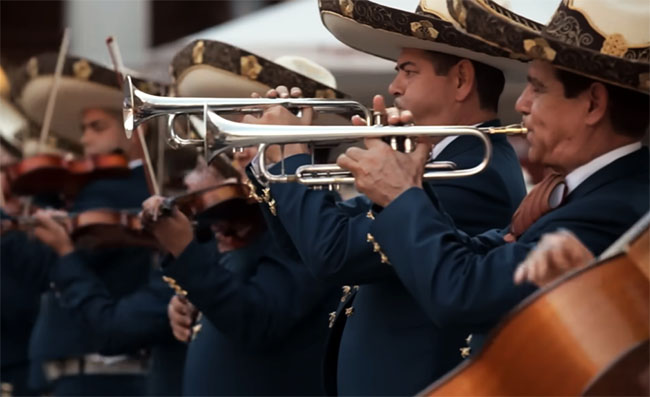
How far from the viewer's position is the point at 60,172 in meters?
7.81

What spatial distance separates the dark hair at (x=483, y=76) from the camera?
437 cm

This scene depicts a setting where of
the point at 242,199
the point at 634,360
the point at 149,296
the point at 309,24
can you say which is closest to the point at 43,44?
the point at 309,24

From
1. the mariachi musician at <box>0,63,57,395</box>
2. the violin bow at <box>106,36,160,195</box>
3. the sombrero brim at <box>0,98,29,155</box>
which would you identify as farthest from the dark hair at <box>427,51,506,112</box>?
the sombrero brim at <box>0,98,29,155</box>

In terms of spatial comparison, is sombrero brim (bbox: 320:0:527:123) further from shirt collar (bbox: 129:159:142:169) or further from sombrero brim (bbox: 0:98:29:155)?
sombrero brim (bbox: 0:98:29:155)

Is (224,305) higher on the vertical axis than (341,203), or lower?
lower

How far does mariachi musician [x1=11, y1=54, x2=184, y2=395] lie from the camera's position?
22.1 feet

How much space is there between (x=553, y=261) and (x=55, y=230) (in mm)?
4429

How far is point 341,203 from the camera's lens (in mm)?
4699

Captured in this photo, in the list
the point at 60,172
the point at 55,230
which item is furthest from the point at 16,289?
the point at 55,230

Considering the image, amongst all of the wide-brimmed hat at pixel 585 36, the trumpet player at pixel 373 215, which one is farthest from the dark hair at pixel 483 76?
the wide-brimmed hat at pixel 585 36

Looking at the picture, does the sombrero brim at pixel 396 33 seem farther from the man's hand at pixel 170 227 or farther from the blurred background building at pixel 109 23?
the blurred background building at pixel 109 23

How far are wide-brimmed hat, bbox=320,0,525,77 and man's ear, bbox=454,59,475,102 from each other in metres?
0.03

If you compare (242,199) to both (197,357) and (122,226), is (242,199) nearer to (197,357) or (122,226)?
(197,357)

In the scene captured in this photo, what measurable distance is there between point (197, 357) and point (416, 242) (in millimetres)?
2202
